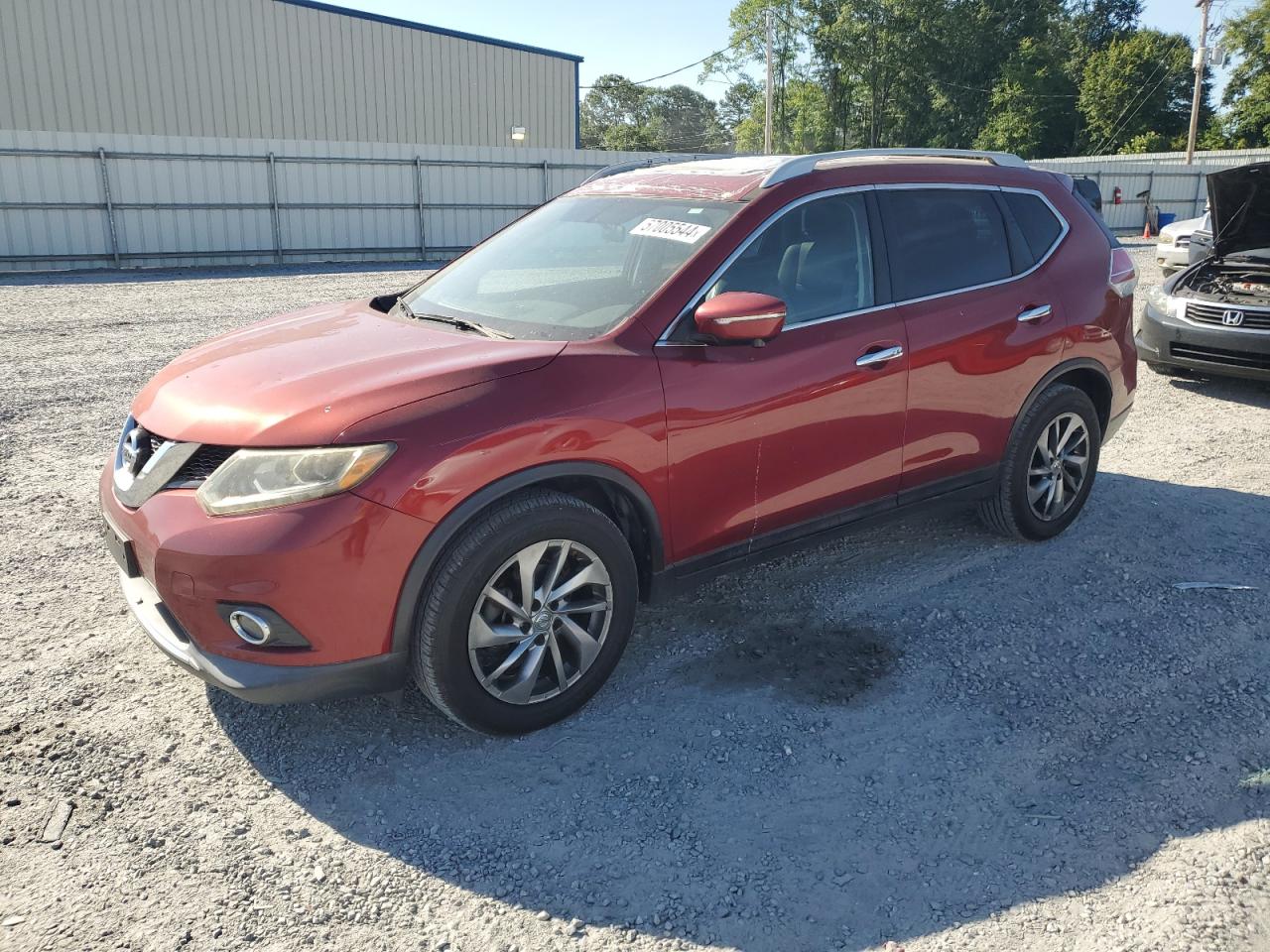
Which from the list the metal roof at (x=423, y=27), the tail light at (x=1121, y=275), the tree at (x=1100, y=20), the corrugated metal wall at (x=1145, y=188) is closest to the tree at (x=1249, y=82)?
the tree at (x=1100, y=20)

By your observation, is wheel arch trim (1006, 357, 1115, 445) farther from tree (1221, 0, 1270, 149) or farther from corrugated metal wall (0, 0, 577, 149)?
tree (1221, 0, 1270, 149)

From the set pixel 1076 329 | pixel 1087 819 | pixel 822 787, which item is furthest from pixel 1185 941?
pixel 1076 329

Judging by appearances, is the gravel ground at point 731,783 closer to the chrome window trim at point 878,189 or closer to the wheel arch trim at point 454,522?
the wheel arch trim at point 454,522

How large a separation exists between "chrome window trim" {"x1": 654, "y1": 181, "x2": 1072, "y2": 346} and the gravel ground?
1.25 metres

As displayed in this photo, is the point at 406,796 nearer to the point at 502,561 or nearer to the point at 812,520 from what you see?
the point at 502,561

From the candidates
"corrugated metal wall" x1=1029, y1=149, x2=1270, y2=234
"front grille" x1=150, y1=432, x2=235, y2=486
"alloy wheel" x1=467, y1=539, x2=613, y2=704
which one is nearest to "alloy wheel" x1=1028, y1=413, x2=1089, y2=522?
"alloy wheel" x1=467, y1=539, x2=613, y2=704

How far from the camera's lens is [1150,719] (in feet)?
10.9

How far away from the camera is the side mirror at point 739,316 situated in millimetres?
3256

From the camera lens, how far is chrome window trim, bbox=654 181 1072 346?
341 cm

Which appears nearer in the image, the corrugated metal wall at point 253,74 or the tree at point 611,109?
the corrugated metal wall at point 253,74

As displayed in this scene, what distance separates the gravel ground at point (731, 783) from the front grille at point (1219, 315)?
394cm

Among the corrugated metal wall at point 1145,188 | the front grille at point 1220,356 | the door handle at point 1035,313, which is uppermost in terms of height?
the corrugated metal wall at point 1145,188

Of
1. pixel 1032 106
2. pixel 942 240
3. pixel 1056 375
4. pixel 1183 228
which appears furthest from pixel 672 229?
pixel 1032 106

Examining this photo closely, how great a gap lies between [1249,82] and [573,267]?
62.8m
